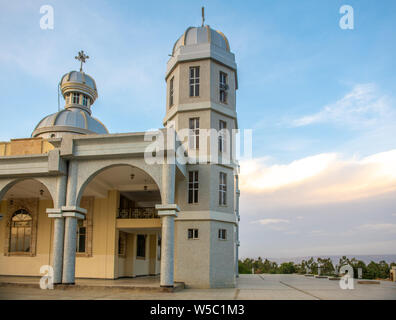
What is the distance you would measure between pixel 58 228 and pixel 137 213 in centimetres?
572

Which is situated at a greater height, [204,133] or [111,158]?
[204,133]

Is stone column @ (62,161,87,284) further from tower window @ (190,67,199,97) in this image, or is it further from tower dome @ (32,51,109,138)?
tower dome @ (32,51,109,138)

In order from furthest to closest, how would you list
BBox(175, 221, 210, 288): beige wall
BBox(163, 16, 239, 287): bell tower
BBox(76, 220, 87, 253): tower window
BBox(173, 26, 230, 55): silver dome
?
BBox(76, 220, 87, 253): tower window
BBox(173, 26, 230, 55): silver dome
BBox(163, 16, 239, 287): bell tower
BBox(175, 221, 210, 288): beige wall

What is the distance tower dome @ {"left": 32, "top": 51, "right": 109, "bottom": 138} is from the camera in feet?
90.7

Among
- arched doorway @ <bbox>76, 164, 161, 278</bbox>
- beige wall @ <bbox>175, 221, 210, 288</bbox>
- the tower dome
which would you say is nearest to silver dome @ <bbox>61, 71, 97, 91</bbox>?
the tower dome

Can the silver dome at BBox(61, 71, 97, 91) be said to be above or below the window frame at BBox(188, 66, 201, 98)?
above

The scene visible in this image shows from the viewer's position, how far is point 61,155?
16266 mm

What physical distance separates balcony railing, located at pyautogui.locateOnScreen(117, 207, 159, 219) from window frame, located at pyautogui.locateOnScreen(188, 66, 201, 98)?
6.31m

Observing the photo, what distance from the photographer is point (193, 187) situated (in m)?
18.6

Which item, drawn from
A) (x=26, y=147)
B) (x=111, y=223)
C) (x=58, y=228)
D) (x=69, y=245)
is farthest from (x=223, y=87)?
(x=69, y=245)
